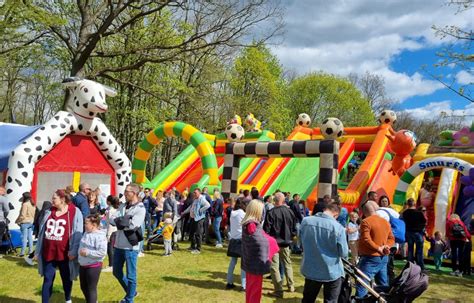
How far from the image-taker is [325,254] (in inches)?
161

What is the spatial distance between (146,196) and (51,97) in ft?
52.4

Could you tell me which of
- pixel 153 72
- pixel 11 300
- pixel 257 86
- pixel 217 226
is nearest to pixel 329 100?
pixel 257 86

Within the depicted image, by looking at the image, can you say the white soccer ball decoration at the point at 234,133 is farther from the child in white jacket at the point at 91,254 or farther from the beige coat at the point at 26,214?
the child in white jacket at the point at 91,254

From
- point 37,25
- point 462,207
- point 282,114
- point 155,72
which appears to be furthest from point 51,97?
point 462,207

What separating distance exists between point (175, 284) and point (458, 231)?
5382mm

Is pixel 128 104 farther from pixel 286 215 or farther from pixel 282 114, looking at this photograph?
pixel 286 215

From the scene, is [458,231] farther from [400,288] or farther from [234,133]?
[234,133]

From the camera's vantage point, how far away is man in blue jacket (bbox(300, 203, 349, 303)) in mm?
4074

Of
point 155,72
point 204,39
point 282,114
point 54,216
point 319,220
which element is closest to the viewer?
point 319,220

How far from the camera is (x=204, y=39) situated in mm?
15617

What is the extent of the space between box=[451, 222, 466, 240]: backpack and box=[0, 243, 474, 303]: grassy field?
30.0 inches

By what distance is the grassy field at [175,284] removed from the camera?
568 cm

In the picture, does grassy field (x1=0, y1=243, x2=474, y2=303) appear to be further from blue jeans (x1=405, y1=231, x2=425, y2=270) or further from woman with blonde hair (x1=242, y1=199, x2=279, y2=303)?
woman with blonde hair (x1=242, y1=199, x2=279, y2=303)

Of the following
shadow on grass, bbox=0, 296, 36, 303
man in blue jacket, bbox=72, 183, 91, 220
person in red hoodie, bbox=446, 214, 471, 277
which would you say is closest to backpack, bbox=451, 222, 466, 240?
person in red hoodie, bbox=446, 214, 471, 277
